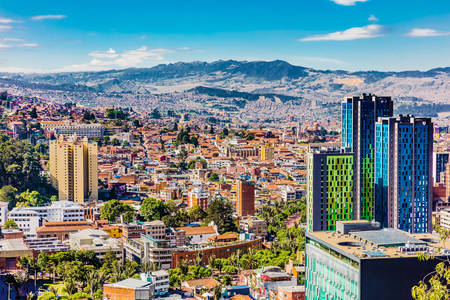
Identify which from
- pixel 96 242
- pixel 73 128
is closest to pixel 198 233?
pixel 96 242

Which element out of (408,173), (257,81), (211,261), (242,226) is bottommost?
(211,261)

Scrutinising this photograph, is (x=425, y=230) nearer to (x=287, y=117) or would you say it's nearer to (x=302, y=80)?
(x=287, y=117)

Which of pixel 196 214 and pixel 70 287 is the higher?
pixel 196 214

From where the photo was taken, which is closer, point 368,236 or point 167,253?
point 368,236

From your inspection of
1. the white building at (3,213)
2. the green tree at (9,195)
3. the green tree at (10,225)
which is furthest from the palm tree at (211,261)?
Result: the green tree at (9,195)

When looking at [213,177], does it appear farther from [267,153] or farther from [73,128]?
[73,128]

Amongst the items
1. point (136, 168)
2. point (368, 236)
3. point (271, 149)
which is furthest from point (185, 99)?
point (368, 236)

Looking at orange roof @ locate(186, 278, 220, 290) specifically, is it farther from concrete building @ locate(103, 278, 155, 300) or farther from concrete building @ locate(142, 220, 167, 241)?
concrete building @ locate(142, 220, 167, 241)
